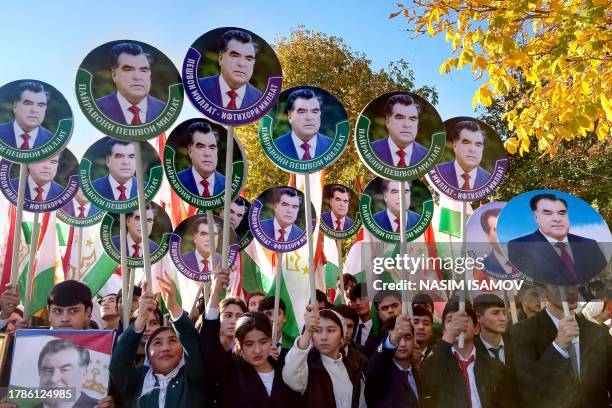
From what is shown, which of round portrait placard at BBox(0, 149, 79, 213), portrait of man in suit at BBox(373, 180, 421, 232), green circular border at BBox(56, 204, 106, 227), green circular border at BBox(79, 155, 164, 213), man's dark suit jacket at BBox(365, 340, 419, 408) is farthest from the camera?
green circular border at BBox(56, 204, 106, 227)

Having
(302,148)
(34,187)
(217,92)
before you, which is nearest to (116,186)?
(34,187)

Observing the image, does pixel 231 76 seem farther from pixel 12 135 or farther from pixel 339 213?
pixel 339 213

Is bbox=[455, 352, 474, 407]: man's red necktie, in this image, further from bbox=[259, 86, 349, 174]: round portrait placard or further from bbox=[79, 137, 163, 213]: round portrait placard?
bbox=[79, 137, 163, 213]: round portrait placard

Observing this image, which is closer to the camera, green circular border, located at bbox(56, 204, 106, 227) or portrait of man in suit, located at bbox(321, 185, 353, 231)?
green circular border, located at bbox(56, 204, 106, 227)

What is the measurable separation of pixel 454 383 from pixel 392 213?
2578 millimetres

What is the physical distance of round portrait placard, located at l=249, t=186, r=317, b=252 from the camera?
640cm

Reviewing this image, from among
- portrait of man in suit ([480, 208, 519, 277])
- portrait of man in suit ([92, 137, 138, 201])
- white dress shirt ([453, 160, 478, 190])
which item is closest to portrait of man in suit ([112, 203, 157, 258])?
portrait of man in suit ([92, 137, 138, 201])

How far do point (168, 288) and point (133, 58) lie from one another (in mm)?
1610

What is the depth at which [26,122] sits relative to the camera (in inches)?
197

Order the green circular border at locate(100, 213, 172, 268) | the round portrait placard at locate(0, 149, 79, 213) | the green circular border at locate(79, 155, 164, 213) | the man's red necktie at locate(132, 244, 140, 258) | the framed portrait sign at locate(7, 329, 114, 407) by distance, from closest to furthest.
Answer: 1. the framed portrait sign at locate(7, 329, 114, 407)
2. the green circular border at locate(79, 155, 164, 213)
3. the round portrait placard at locate(0, 149, 79, 213)
4. the green circular border at locate(100, 213, 172, 268)
5. the man's red necktie at locate(132, 244, 140, 258)

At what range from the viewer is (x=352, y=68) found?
18.9 m

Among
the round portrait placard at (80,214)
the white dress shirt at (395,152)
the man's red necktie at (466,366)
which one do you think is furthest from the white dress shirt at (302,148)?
the round portrait placard at (80,214)

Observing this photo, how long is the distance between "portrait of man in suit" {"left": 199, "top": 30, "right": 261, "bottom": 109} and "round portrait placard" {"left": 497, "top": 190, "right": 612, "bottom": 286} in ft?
6.53

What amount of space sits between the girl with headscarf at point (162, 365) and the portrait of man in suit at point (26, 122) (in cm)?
A: 180
